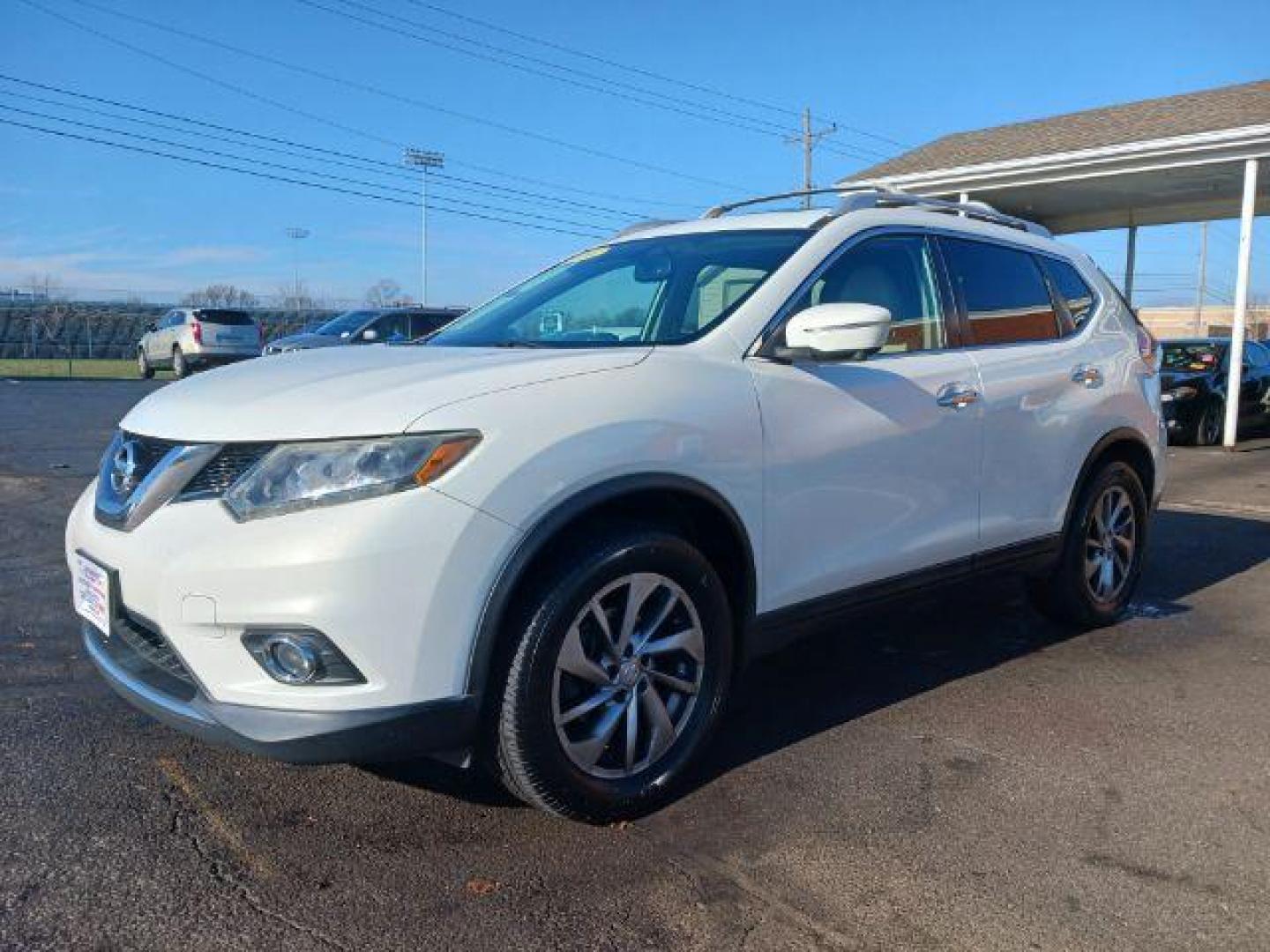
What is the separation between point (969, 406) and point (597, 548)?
6.16ft

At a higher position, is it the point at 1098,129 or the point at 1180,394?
the point at 1098,129

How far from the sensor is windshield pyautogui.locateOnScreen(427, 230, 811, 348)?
3.63 metres

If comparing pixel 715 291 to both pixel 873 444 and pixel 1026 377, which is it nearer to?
pixel 873 444

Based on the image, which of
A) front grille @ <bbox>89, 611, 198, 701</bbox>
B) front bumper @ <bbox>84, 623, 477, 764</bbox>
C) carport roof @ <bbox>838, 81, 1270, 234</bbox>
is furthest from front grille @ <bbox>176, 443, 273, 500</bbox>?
carport roof @ <bbox>838, 81, 1270, 234</bbox>

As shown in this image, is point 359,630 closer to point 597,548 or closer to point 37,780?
point 597,548

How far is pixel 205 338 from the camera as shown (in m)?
25.9

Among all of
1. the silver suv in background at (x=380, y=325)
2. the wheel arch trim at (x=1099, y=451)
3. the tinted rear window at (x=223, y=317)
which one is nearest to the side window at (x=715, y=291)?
the wheel arch trim at (x=1099, y=451)

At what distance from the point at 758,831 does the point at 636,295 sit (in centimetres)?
193

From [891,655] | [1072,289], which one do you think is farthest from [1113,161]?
[891,655]

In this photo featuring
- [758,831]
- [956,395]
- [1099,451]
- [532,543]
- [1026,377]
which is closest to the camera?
[532,543]

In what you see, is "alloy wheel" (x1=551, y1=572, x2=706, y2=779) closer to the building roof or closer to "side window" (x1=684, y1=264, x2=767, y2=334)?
"side window" (x1=684, y1=264, x2=767, y2=334)

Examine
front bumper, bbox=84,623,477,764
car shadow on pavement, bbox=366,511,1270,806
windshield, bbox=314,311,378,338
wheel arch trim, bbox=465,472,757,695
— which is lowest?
car shadow on pavement, bbox=366,511,1270,806

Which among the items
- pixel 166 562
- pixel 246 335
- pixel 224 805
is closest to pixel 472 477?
pixel 166 562

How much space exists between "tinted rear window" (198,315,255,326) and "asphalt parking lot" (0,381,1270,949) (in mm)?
23327
